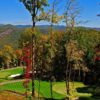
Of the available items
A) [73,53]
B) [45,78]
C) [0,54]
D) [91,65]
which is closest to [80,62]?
[91,65]

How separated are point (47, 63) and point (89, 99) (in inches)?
895

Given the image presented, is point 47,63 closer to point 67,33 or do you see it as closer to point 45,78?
point 45,78

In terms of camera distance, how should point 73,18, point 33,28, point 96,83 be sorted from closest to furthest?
1. point 33,28
2. point 73,18
3. point 96,83

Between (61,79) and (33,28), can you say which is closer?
(33,28)

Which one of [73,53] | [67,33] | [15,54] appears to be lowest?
[15,54]

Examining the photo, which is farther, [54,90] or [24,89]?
[54,90]

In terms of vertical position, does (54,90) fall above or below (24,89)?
below

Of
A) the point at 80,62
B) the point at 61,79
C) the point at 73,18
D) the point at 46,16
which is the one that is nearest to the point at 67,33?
the point at 73,18

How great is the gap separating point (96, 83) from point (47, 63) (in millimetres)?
12374

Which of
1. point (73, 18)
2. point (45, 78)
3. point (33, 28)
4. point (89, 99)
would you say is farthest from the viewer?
point (45, 78)

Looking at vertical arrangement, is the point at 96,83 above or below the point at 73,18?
below

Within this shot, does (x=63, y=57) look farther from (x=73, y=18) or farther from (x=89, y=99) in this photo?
(x=73, y=18)

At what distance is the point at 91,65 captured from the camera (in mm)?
76500

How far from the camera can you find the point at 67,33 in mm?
46781
